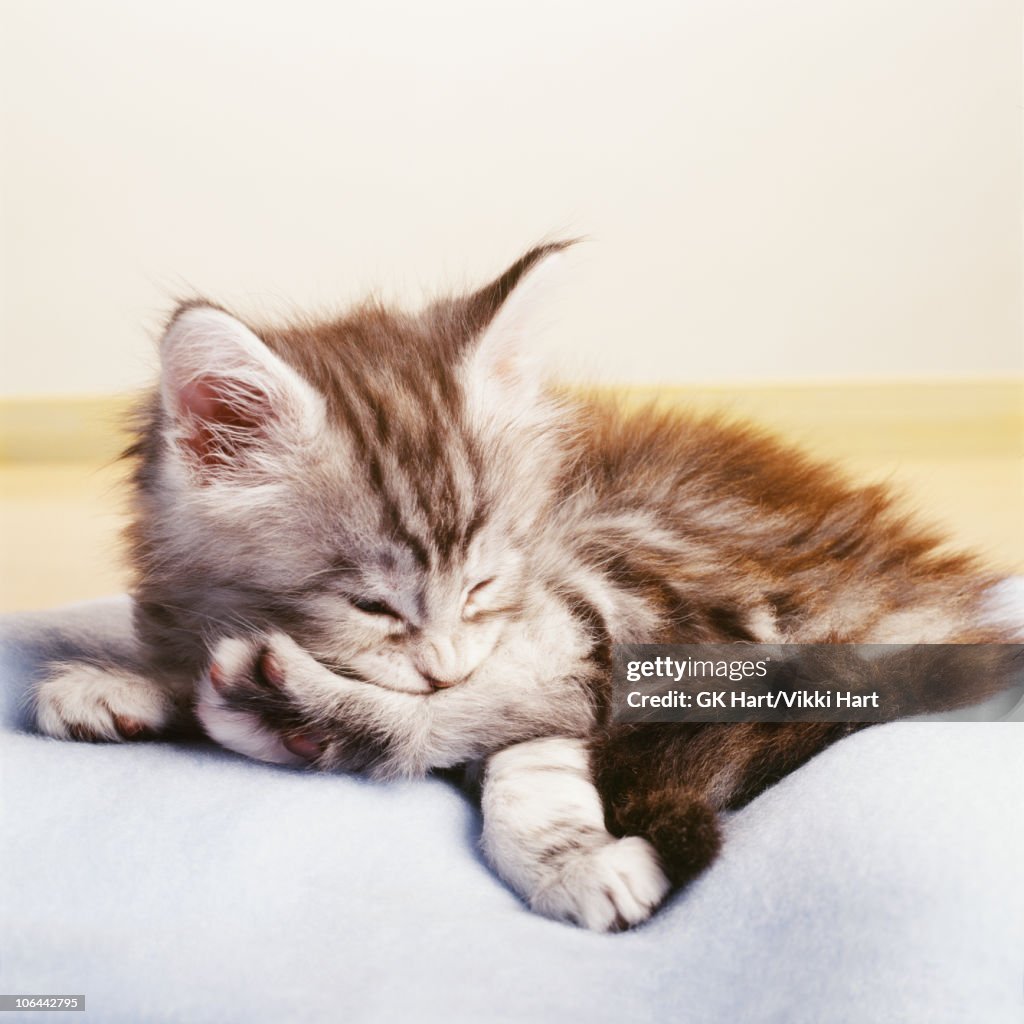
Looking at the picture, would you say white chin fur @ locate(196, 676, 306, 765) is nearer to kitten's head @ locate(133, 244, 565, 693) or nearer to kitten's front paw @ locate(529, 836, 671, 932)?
kitten's head @ locate(133, 244, 565, 693)

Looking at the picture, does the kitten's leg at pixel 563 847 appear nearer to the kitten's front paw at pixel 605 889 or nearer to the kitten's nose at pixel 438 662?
the kitten's front paw at pixel 605 889

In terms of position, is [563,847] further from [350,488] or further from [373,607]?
[350,488]

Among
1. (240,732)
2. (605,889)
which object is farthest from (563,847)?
(240,732)

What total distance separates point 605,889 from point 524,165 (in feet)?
3.06

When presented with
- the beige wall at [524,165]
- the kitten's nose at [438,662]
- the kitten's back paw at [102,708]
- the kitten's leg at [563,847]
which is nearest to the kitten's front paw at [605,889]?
the kitten's leg at [563,847]

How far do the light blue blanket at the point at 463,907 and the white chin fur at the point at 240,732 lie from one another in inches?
1.2

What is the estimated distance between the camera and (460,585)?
1184mm

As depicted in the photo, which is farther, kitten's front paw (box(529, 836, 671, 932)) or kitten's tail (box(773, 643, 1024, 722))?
kitten's tail (box(773, 643, 1024, 722))

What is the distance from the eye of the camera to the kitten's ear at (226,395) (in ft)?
3.69

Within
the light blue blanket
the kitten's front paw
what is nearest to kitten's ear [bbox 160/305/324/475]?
the light blue blanket

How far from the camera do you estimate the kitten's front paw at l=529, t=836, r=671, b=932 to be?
95 centimetres

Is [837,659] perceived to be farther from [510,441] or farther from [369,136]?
[369,136]

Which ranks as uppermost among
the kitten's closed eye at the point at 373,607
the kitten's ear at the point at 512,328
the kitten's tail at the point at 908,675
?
the kitten's ear at the point at 512,328

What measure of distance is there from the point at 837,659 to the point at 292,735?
1.95 feet
